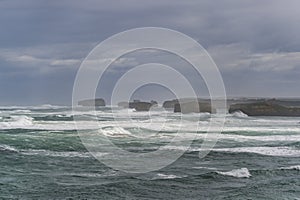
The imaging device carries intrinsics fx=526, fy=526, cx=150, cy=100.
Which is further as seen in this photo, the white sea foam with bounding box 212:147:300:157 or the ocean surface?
the white sea foam with bounding box 212:147:300:157

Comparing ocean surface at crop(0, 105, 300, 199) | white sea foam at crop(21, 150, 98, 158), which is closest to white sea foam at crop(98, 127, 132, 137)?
ocean surface at crop(0, 105, 300, 199)

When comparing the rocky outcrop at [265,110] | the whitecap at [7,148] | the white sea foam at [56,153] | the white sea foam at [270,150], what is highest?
the rocky outcrop at [265,110]

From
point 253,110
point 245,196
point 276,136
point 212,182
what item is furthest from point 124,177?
point 253,110

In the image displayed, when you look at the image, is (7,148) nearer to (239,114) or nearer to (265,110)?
(239,114)

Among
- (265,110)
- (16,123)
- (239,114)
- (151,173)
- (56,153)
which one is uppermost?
(265,110)

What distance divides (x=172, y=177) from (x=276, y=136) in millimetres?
23129

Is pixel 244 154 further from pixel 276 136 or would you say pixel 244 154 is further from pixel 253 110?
pixel 253 110

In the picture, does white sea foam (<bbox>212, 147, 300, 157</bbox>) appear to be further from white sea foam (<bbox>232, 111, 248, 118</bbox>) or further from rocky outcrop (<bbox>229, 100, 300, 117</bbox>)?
rocky outcrop (<bbox>229, 100, 300, 117</bbox>)

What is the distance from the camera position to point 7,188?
17.9 metres

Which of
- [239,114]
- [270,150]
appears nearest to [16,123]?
[270,150]

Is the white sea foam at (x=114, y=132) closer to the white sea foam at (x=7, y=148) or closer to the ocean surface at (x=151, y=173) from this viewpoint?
the ocean surface at (x=151, y=173)

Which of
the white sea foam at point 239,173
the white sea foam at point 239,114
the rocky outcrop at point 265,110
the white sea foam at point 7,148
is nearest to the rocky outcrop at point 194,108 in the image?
the white sea foam at point 239,114

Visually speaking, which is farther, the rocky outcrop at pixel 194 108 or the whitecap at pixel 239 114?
the whitecap at pixel 239 114

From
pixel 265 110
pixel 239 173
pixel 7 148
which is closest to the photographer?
pixel 239 173
